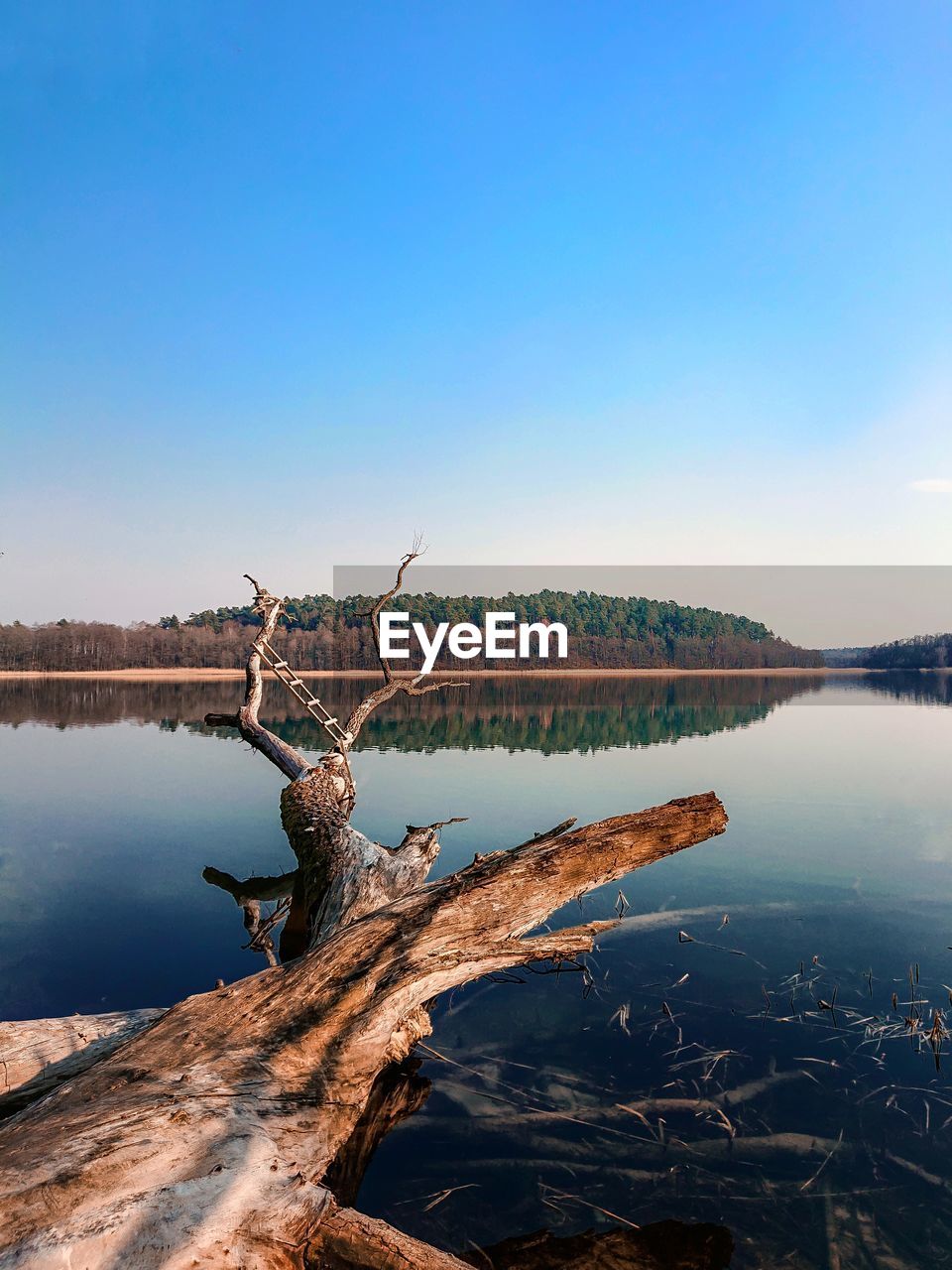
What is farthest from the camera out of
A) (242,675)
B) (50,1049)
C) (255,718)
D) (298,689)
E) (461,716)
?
(242,675)

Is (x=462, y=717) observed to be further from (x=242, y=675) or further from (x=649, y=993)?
(x=242, y=675)

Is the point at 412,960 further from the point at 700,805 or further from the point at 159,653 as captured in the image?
the point at 159,653

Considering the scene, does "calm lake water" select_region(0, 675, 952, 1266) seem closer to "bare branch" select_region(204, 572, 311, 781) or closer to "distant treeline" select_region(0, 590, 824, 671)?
"bare branch" select_region(204, 572, 311, 781)

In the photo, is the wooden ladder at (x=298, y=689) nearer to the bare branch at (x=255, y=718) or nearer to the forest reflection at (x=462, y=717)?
the bare branch at (x=255, y=718)

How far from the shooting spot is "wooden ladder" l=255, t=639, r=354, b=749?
1203 centimetres

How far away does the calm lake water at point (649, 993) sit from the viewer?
3633 mm

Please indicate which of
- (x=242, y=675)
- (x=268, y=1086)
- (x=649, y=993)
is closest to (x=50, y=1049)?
(x=268, y=1086)

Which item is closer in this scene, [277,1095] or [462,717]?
[277,1095]

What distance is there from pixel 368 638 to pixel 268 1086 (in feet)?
296

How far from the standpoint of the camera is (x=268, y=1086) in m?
3.53

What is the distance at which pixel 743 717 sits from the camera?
112 feet

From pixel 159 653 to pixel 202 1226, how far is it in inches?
3994

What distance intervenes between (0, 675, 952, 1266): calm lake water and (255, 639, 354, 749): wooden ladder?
1467 mm

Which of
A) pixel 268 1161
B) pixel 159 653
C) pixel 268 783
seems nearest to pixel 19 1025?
pixel 268 1161
